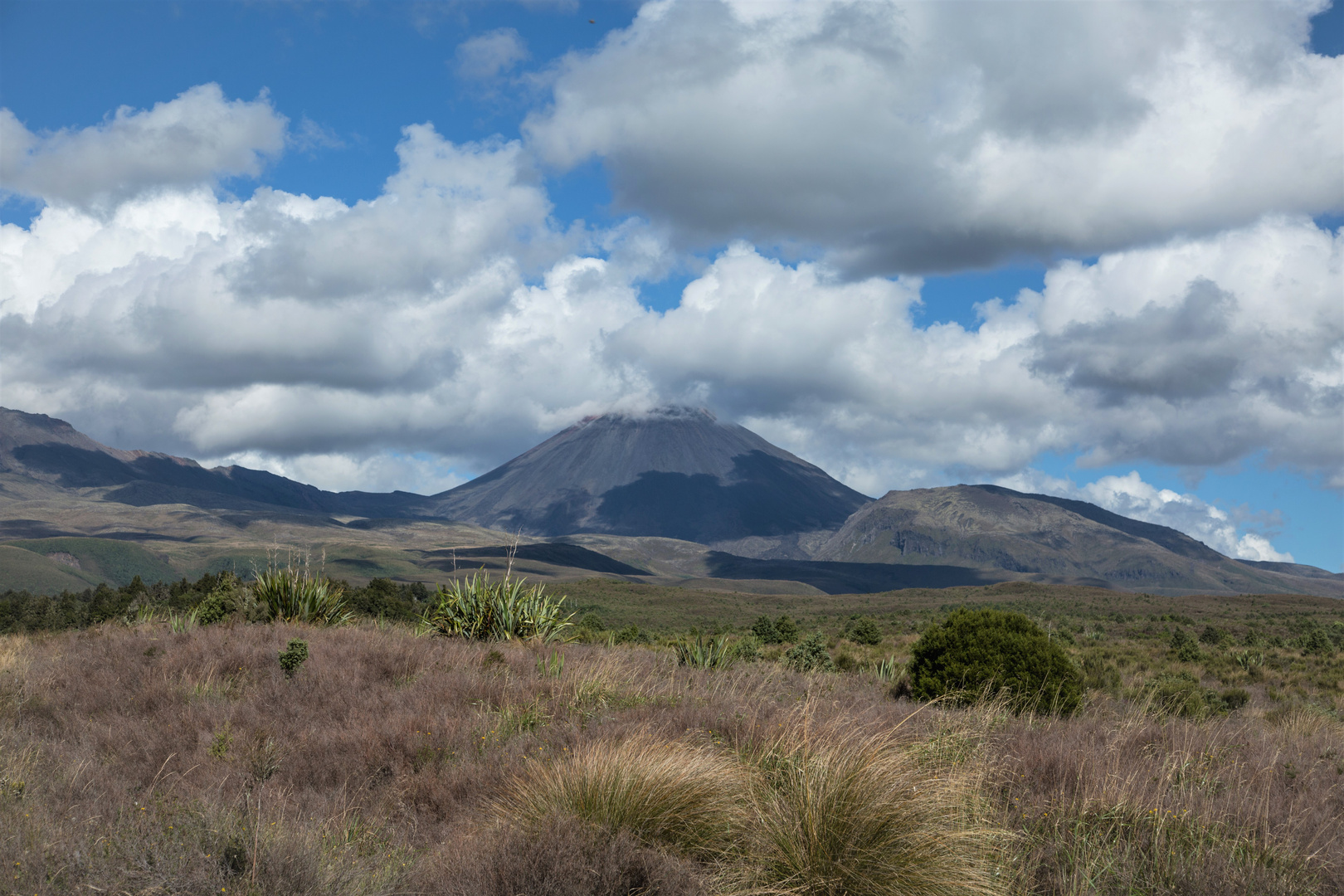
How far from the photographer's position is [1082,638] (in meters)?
31.3

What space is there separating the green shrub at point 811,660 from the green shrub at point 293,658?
795cm

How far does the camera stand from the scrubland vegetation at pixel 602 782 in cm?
471

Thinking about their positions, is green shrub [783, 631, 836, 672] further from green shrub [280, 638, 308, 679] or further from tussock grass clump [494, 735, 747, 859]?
tussock grass clump [494, 735, 747, 859]

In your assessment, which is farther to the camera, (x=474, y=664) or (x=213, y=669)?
(x=474, y=664)

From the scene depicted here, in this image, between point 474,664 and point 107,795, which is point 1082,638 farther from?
point 107,795

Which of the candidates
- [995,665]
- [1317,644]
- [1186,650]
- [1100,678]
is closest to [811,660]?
[1100,678]

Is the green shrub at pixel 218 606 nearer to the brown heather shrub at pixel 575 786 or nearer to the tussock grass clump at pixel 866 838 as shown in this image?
the brown heather shrub at pixel 575 786

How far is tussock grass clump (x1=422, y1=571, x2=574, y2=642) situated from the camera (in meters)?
14.6

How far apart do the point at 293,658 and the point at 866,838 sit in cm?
787

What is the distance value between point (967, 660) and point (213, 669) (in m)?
9.71

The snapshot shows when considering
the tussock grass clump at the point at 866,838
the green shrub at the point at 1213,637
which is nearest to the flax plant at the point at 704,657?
the tussock grass clump at the point at 866,838

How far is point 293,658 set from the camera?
10.2 m

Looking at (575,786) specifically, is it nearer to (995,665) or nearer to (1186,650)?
(995,665)

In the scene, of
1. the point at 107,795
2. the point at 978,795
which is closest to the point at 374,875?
the point at 107,795
